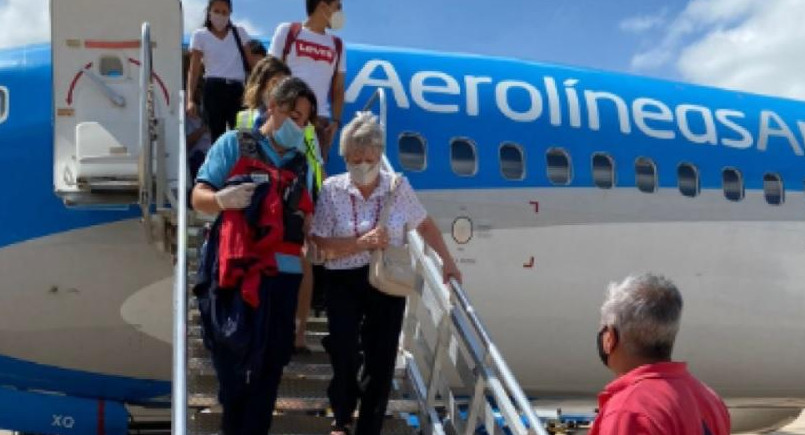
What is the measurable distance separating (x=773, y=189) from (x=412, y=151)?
13.3ft

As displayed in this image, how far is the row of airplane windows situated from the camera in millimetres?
8750

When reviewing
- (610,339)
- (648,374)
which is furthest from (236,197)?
(648,374)

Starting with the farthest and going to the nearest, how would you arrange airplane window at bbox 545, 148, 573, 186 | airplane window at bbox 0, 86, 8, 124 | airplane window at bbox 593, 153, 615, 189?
airplane window at bbox 593, 153, 615, 189 → airplane window at bbox 545, 148, 573, 186 → airplane window at bbox 0, 86, 8, 124

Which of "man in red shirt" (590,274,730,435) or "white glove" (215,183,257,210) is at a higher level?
"white glove" (215,183,257,210)

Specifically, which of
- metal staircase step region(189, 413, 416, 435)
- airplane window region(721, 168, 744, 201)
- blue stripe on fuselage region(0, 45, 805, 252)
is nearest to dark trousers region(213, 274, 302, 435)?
metal staircase step region(189, 413, 416, 435)

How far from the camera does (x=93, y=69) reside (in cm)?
707

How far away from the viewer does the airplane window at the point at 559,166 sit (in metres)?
9.19

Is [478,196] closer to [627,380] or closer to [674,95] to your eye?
[674,95]

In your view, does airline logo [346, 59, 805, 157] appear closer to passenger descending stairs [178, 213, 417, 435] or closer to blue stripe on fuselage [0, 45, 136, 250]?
blue stripe on fuselage [0, 45, 136, 250]

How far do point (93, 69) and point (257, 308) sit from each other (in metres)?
3.40

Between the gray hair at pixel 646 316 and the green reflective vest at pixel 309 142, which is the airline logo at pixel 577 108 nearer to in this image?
the green reflective vest at pixel 309 142

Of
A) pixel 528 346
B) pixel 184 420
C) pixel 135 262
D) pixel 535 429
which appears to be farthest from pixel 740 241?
pixel 184 420

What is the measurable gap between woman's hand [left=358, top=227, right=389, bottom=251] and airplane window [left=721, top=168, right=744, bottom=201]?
6253 mm

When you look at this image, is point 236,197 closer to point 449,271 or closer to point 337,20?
point 449,271
